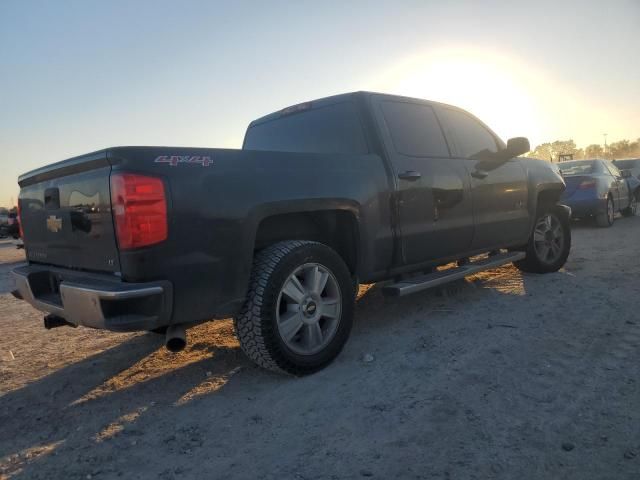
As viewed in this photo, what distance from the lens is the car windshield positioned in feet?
34.9

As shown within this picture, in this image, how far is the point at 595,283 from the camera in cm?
509

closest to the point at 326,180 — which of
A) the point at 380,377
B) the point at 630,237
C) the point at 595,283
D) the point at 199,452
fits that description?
the point at 380,377

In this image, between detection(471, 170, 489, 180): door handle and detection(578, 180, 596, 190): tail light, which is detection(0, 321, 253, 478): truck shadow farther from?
detection(578, 180, 596, 190): tail light

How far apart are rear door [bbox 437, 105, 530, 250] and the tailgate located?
3231 millimetres

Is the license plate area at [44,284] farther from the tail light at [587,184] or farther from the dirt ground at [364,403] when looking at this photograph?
the tail light at [587,184]

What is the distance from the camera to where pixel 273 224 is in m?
3.31

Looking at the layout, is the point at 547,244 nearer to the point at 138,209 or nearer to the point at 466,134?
the point at 466,134

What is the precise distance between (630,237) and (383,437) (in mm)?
8353

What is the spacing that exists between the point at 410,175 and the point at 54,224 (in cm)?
261

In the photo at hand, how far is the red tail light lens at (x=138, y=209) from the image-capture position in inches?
94.7

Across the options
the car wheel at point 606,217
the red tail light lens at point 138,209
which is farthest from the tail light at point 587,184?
the red tail light lens at point 138,209

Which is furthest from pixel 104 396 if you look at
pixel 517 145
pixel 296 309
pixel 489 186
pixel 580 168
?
pixel 580 168

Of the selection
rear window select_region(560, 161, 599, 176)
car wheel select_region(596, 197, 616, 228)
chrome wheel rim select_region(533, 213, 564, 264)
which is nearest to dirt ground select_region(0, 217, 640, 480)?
chrome wheel rim select_region(533, 213, 564, 264)

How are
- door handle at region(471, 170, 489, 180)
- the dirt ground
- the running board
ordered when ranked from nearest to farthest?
the dirt ground < the running board < door handle at region(471, 170, 489, 180)
